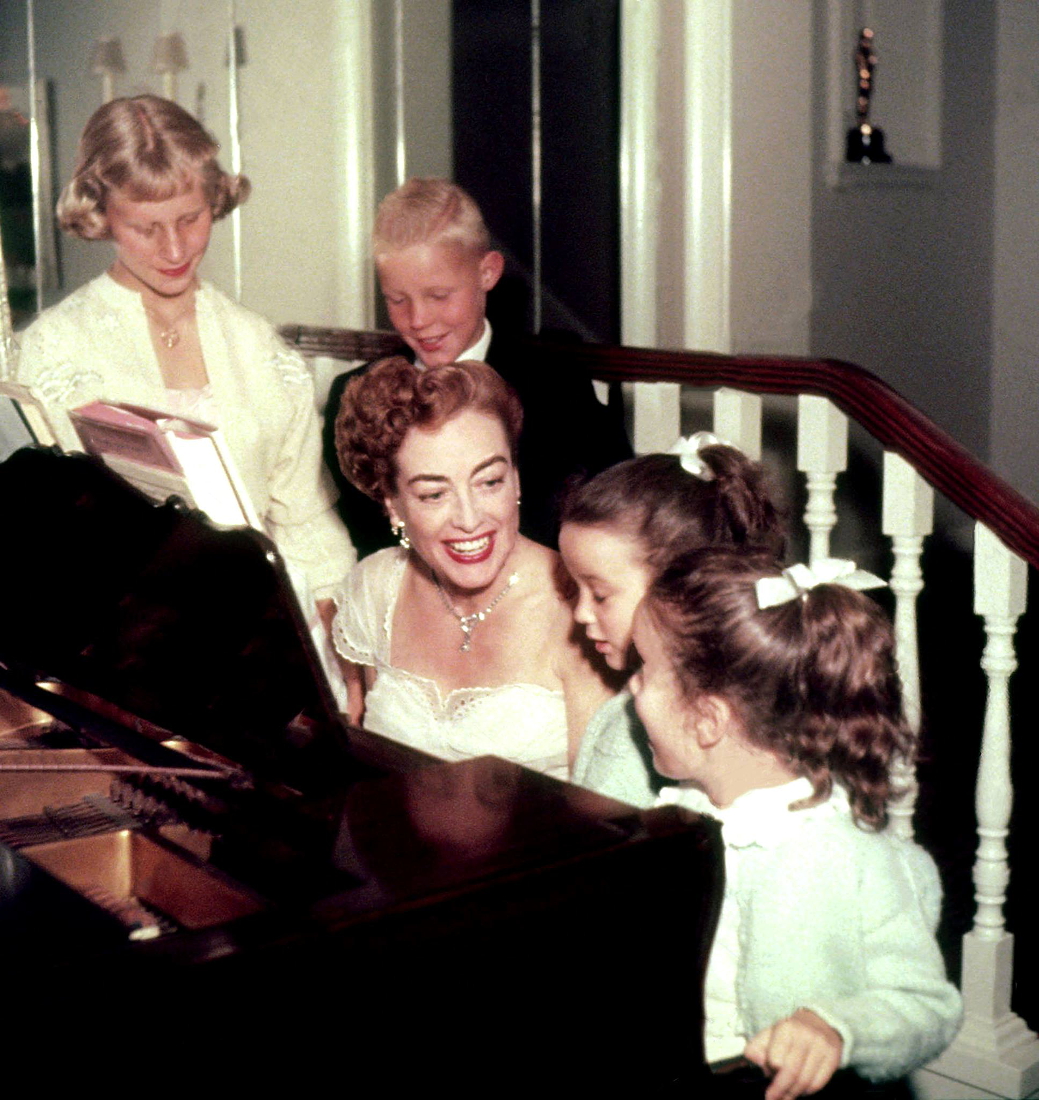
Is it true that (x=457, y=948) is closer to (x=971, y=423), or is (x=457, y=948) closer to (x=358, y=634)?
(x=358, y=634)

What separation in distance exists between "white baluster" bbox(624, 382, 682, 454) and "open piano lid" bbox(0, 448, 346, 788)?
150cm

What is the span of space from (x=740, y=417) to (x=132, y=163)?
4.03 ft

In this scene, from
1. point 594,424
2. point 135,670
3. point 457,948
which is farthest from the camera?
point 594,424

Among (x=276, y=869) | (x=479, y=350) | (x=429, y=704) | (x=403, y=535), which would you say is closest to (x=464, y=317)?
(x=479, y=350)

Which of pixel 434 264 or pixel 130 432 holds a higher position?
pixel 434 264

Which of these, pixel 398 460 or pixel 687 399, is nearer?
pixel 398 460

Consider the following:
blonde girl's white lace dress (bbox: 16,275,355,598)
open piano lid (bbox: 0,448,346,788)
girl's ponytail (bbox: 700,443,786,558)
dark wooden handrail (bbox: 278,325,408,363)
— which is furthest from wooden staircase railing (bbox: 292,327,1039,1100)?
open piano lid (bbox: 0,448,346,788)

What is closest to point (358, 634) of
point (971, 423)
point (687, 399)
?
point (687, 399)

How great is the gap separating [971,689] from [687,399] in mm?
1616

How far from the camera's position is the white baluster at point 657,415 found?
288 cm

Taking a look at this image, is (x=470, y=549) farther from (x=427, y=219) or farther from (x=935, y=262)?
(x=935, y=262)

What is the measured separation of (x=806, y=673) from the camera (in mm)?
1538

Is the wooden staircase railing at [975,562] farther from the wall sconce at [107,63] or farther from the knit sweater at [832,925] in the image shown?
the wall sconce at [107,63]

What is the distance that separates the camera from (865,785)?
5.06ft
